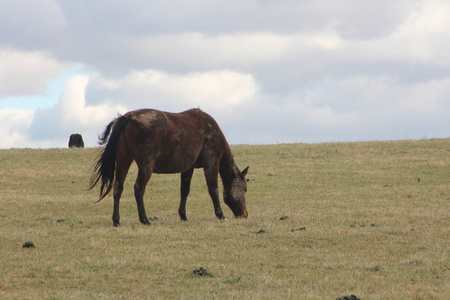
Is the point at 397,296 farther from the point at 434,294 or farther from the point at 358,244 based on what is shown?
the point at 358,244

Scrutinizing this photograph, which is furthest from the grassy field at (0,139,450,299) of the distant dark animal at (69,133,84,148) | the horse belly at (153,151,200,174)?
the distant dark animal at (69,133,84,148)

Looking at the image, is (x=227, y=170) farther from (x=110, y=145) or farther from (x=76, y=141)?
(x=76, y=141)

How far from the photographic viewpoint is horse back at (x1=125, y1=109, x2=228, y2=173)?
13336 millimetres

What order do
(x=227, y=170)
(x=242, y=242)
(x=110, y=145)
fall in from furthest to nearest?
1. (x=227, y=170)
2. (x=110, y=145)
3. (x=242, y=242)

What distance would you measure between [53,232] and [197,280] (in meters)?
5.63

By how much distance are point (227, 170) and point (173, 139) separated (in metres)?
2.28

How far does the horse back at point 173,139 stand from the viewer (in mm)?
13336

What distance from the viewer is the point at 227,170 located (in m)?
15.5

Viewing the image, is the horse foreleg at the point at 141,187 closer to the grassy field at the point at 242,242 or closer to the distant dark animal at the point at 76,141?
the grassy field at the point at 242,242

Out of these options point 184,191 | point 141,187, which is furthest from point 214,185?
point 141,187

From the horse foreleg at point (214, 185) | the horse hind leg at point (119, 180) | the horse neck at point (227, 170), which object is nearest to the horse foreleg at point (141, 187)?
the horse hind leg at point (119, 180)

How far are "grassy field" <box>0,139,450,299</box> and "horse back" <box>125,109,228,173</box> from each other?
1.61 meters

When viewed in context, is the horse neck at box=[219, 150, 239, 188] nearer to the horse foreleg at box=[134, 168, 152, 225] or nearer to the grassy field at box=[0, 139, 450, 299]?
the grassy field at box=[0, 139, 450, 299]

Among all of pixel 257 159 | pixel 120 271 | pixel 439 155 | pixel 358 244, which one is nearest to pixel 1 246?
pixel 120 271
